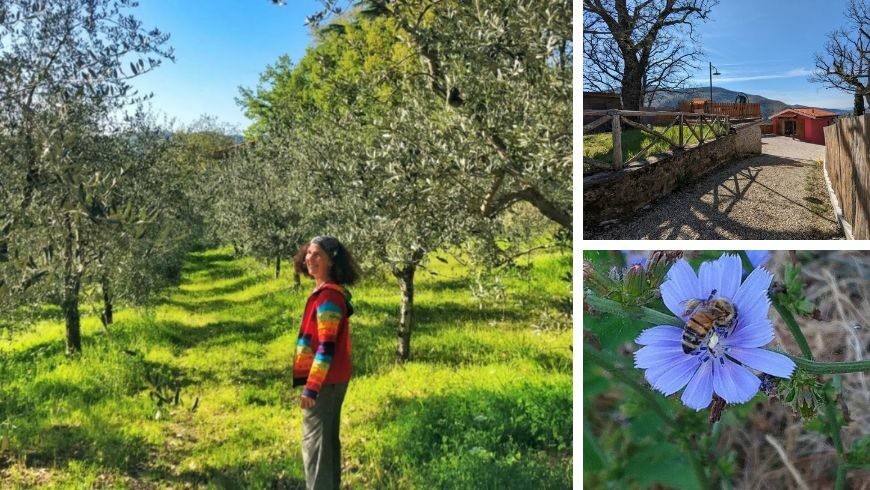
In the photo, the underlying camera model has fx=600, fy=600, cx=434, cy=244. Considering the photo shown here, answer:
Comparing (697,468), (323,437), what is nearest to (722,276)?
(697,468)

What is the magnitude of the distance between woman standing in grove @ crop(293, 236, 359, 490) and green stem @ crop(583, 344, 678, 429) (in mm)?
1653

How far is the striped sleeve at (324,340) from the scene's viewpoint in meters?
2.99

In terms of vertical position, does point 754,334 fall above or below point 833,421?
above

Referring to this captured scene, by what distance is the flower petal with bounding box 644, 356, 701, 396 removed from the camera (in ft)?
4.93

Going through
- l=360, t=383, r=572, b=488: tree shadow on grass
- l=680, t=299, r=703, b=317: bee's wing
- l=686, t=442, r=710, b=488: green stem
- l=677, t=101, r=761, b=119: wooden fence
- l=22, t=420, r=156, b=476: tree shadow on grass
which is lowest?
l=22, t=420, r=156, b=476: tree shadow on grass

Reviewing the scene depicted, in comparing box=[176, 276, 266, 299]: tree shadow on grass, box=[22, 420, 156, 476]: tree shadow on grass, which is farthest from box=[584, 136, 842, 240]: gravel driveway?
box=[176, 276, 266, 299]: tree shadow on grass

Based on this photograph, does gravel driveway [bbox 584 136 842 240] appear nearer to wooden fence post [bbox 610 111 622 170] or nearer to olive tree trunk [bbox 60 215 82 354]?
wooden fence post [bbox 610 111 622 170]

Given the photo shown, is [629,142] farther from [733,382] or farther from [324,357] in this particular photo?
[324,357]

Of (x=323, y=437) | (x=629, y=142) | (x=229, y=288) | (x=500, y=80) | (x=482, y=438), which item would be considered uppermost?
(x=500, y=80)

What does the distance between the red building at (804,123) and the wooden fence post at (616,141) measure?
0.97ft

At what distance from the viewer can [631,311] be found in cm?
156

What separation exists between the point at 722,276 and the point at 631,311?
0.79 feet

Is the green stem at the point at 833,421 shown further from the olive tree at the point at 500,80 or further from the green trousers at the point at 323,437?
the green trousers at the point at 323,437

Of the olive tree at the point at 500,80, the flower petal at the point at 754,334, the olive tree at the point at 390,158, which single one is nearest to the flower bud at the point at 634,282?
the flower petal at the point at 754,334
